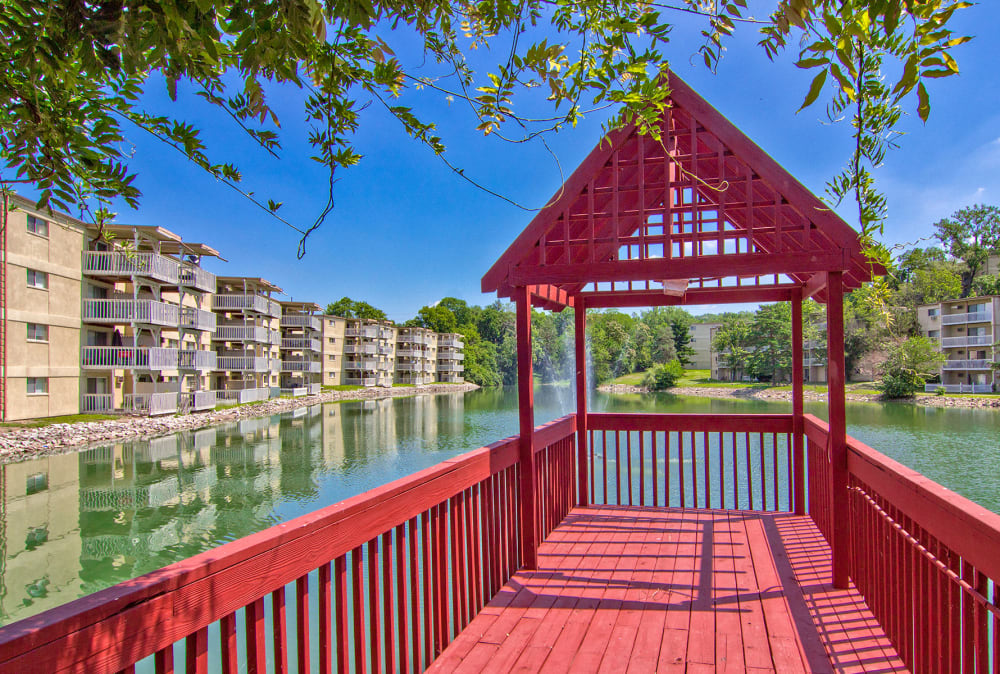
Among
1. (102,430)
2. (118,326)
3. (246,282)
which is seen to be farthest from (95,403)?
(246,282)

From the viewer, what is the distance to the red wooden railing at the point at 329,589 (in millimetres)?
1109

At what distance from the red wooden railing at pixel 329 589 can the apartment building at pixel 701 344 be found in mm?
63023

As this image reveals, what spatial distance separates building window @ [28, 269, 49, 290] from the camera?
69.9ft

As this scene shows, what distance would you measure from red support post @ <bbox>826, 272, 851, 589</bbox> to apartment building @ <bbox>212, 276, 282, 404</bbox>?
113ft

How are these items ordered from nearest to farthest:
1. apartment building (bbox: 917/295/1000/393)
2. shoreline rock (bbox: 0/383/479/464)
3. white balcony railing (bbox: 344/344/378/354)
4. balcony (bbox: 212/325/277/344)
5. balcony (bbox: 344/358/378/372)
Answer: shoreline rock (bbox: 0/383/479/464) < balcony (bbox: 212/325/277/344) < apartment building (bbox: 917/295/1000/393) < balcony (bbox: 344/358/378/372) < white balcony railing (bbox: 344/344/378/354)

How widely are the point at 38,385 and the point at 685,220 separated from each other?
85.7 ft

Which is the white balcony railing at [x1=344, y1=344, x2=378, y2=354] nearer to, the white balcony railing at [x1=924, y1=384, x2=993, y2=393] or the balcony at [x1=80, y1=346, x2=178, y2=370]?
the balcony at [x1=80, y1=346, x2=178, y2=370]

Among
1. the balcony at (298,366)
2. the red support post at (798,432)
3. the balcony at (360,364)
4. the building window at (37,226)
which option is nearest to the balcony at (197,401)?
the building window at (37,226)

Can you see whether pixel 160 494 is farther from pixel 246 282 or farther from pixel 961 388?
pixel 961 388

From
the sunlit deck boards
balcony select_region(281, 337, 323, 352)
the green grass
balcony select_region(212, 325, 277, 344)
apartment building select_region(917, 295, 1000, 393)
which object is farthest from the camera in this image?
balcony select_region(281, 337, 323, 352)

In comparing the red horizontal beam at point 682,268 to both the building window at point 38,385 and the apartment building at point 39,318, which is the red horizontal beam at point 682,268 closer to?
the apartment building at point 39,318

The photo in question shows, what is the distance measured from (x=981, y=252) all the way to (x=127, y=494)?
64082mm

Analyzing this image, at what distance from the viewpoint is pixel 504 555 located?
139 inches

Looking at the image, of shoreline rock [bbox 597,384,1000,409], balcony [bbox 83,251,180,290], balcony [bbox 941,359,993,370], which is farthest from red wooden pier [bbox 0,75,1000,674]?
balcony [bbox 941,359,993,370]
